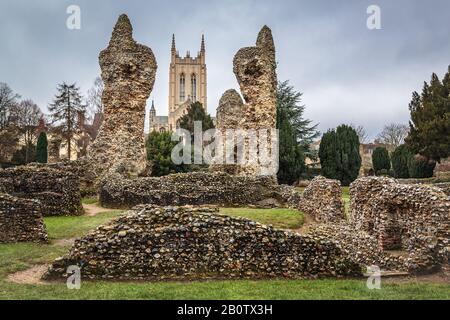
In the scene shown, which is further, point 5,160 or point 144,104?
point 5,160

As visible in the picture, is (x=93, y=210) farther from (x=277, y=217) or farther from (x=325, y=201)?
(x=325, y=201)

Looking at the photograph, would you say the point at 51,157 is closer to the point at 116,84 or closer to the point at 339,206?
the point at 116,84

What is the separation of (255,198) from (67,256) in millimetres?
11508

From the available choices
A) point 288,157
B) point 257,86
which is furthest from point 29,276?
point 288,157

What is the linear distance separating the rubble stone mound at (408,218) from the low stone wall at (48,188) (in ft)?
34.1

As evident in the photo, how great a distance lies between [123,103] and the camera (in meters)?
22.4

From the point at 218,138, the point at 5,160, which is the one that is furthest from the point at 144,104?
the point at 5,160

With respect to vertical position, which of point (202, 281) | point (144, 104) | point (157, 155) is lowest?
point (202, 281)

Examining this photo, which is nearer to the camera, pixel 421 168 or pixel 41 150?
pixel 421 168

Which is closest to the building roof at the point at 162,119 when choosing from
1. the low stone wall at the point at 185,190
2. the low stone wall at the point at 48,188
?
the low stone wall at the point at 185,190

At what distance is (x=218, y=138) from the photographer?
26312 millimetres

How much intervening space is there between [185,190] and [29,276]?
10.0m

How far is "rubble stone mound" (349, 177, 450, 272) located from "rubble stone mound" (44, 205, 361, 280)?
1.53 m
